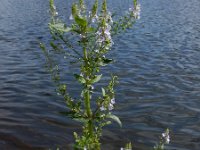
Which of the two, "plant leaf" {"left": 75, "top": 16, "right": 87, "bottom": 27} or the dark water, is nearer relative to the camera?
"plant leaf" {"left": 75, "top": 16, "right": 87, "bottom": 27}

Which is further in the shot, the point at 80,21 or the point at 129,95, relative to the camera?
the point at 129,95

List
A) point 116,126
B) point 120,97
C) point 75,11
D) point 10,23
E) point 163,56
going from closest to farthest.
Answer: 1. point 75,11
2. point 116,126
3. point 120,97
4. point 163,56
5. point 10,23

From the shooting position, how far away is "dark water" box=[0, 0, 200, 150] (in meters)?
10.6

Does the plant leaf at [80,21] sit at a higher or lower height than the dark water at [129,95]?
higher

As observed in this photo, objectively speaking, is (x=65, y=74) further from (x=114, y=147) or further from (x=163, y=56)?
(x=114, y=147)

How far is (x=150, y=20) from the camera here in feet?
114

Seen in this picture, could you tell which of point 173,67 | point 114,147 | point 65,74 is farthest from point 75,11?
point 173,67

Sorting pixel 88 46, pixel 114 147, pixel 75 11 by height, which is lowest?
pixel 114 147

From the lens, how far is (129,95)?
46.2 feet

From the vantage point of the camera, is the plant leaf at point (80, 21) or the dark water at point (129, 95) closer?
the plant leaf at point (80, 21)

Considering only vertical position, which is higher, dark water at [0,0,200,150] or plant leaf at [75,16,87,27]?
plant leaf at [75,16,87,27]

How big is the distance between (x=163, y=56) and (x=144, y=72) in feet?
12.4

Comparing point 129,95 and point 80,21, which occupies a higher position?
point 80,21

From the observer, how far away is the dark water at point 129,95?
10.6m
